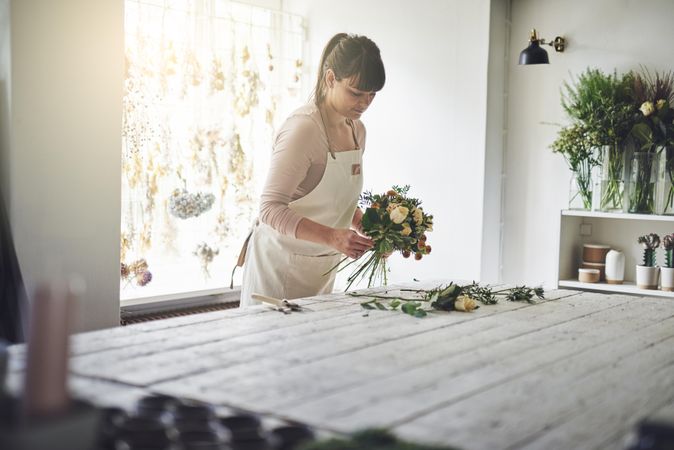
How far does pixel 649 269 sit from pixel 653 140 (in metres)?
0.70

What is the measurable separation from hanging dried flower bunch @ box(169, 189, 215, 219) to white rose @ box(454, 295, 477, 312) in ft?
9.05

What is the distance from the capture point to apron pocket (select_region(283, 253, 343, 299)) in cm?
314

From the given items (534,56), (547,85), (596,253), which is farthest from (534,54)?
(596,253)

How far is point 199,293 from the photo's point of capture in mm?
5184

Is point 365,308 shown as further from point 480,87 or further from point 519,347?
point 480,87

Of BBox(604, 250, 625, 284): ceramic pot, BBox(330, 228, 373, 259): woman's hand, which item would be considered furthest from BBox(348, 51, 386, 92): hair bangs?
BBox(604, 250, 625, 284): ceramic pot

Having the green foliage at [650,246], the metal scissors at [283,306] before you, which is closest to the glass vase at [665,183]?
the green foliage at [650,246]

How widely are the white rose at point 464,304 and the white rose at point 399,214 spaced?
0.36 meters

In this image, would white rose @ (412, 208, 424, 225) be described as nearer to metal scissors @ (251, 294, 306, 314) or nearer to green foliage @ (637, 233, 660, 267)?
metal scissors @ (251, 294, 306, 314)

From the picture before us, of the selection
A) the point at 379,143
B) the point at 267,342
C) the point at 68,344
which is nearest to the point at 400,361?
the point at 267,342

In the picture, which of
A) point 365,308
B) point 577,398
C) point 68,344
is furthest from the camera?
point 365,308

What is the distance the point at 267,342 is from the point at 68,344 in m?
0.98

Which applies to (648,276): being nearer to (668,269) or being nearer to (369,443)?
(668,269)

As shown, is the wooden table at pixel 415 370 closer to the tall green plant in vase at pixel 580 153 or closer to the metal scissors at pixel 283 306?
the metal scissors at pixel 283 306
